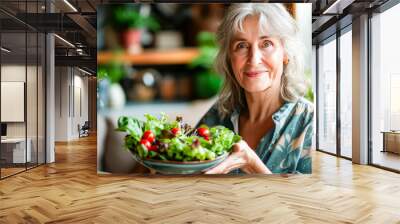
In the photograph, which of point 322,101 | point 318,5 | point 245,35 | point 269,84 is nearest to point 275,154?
point 269,84

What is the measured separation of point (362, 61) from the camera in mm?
7633

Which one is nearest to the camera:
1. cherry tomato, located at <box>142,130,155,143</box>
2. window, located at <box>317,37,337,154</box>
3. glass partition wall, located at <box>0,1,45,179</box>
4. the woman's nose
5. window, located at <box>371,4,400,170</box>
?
cherry tomato, located at <box>142,130,155,143</box>

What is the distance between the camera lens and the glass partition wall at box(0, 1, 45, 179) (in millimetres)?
5938

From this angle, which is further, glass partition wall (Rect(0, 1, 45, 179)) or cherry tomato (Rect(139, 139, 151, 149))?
glass partition wall (Rect(0, 1, 45, 179))

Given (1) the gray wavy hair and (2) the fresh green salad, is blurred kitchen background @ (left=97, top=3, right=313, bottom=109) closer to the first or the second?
(1) the gray wavy hair

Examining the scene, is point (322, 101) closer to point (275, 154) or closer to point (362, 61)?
point (362, 61)

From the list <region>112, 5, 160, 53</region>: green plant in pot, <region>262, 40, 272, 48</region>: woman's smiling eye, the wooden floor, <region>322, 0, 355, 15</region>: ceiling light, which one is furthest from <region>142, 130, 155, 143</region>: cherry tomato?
<region>322, 0, 355, 15</region>: ceiling light

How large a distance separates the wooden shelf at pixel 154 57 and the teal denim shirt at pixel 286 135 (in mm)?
782

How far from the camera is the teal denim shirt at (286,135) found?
18.1ft

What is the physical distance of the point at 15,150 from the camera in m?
6.36

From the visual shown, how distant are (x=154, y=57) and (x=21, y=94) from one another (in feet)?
7.98

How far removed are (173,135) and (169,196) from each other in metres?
0.97

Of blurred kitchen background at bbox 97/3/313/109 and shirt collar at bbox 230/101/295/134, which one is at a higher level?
blurred kitchen background at bbox 97/3/313/109

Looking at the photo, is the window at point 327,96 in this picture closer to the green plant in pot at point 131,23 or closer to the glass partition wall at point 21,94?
the green plant in pot at point 131,23
